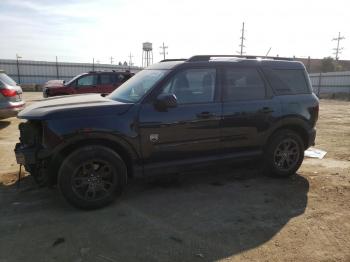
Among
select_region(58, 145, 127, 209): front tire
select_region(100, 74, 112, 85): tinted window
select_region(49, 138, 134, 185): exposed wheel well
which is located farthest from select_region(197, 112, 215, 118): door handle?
select_region(100, 74, 112, 85): tinted window

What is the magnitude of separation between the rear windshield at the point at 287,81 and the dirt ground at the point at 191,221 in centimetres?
149

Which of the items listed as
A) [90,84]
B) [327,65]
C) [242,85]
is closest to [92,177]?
[242,85]

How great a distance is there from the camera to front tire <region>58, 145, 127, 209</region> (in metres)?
4.27

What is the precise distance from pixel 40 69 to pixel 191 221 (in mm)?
38006

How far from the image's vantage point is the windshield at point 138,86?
477 cm

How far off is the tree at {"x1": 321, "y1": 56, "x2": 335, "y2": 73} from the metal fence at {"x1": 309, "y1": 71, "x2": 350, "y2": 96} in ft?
76.4

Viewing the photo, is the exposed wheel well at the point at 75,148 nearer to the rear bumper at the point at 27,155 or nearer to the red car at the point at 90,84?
the rear bumper at the point at 27,155

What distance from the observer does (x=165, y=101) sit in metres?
4.48

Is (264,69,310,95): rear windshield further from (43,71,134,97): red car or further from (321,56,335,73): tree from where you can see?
(321,56,335,73): tree

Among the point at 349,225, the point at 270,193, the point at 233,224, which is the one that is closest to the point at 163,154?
the point at 233,224

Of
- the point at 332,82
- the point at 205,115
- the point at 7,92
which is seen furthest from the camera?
the point at 332,82

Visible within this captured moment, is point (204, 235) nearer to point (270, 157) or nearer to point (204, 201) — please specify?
point (204, 201)

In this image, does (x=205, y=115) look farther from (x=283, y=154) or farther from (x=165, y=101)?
(x=283, y=154)

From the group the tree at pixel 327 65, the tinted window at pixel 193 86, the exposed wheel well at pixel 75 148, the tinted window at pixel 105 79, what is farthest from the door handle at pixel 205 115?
the tree at pixel 327 65
